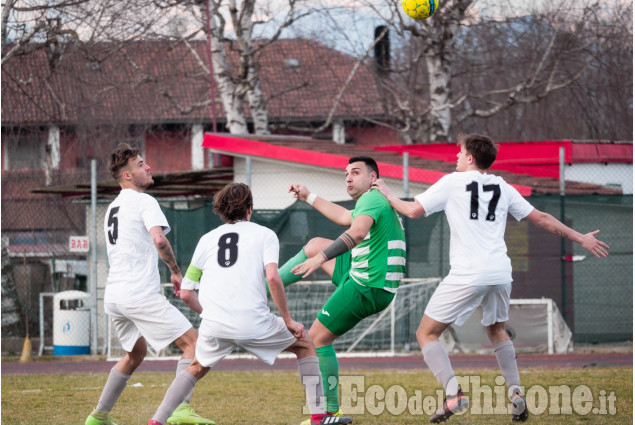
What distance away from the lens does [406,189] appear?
1441 cm

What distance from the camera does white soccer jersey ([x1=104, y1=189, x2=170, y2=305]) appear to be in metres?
7.11

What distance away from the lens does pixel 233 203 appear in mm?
6477

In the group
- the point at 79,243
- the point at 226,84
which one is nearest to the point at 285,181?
the point at 79,243

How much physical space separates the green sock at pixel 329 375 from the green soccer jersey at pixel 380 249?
605 mm

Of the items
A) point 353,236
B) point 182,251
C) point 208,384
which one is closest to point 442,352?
point 353,236

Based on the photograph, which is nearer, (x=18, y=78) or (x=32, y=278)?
(x=18, y=78)

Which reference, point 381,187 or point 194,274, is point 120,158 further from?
point 381,187

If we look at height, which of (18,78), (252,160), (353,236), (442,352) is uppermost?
(18,78)

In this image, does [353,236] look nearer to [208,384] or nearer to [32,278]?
[208,384]

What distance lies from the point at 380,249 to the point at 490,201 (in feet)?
2.94

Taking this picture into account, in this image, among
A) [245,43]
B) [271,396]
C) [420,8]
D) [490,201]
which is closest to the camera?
[490,201]

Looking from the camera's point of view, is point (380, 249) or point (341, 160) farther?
point (341, 160)

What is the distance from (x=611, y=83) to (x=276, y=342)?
74.2 ft

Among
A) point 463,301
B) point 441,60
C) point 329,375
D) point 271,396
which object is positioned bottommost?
point 271,396
